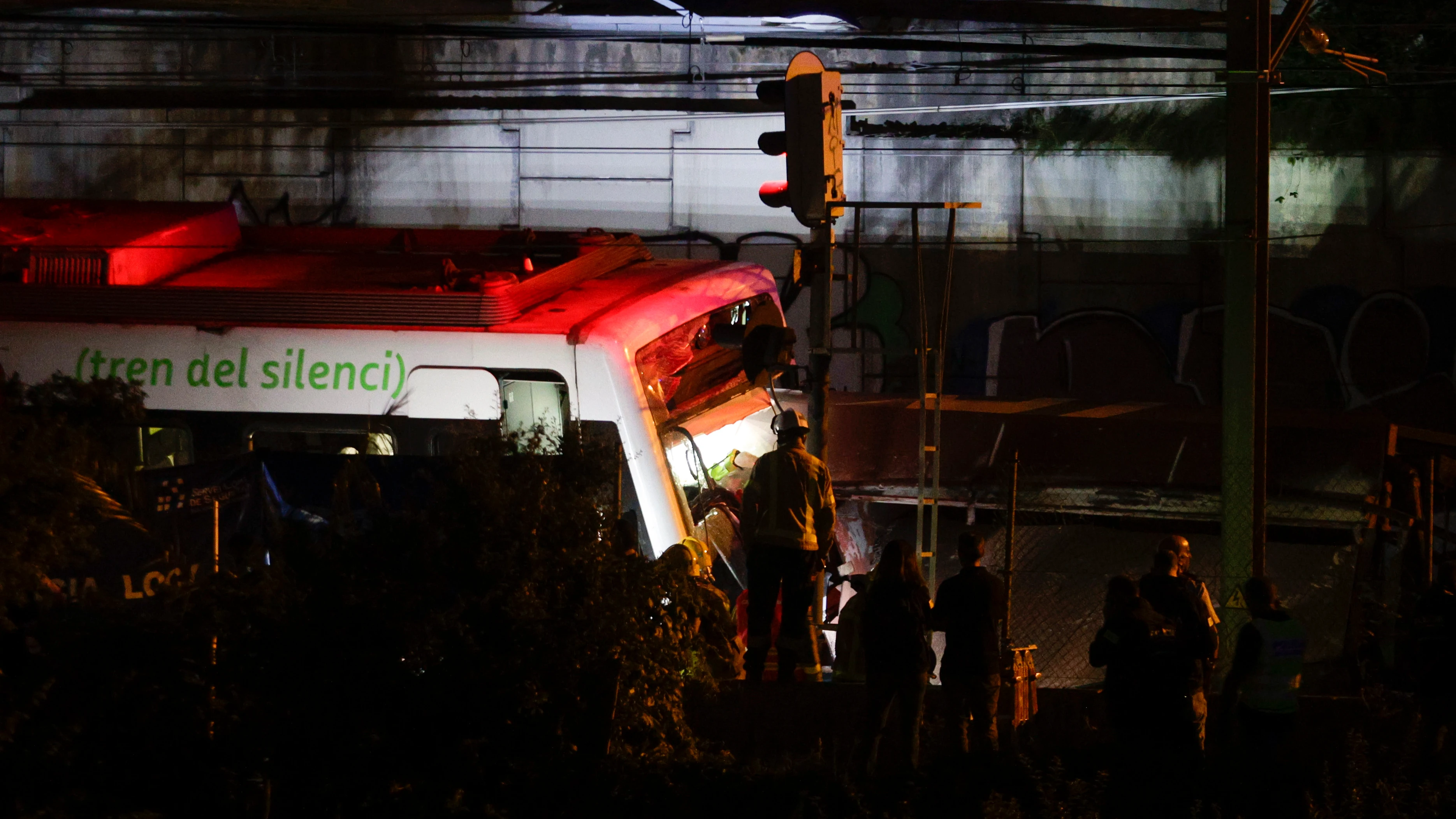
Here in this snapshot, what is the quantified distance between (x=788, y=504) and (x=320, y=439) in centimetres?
337

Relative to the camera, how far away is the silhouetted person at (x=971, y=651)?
702 cm

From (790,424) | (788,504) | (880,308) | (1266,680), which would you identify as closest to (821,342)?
(790,424)

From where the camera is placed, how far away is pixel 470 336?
9172 mm

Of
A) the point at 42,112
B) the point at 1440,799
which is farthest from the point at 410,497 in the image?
the point at 42,112

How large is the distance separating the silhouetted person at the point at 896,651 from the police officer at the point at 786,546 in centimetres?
116

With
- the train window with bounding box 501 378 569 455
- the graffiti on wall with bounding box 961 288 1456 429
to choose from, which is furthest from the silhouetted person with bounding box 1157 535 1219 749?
the graffiti on wall with bounding box 961 288 1456 429

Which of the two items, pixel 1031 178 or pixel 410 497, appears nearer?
pixel 410 497

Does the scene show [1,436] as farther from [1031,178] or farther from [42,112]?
[42,112]

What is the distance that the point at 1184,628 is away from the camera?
6.87 m

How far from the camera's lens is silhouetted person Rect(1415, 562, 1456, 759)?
25.3ft

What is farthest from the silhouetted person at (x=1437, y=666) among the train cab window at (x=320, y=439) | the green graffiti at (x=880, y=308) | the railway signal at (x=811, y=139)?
the green graffiti at (x=880, y=308)

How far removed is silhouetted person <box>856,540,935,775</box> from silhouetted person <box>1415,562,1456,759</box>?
2.84 m

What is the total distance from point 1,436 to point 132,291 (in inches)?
176

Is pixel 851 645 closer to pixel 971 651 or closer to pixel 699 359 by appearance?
pixel 971 651
